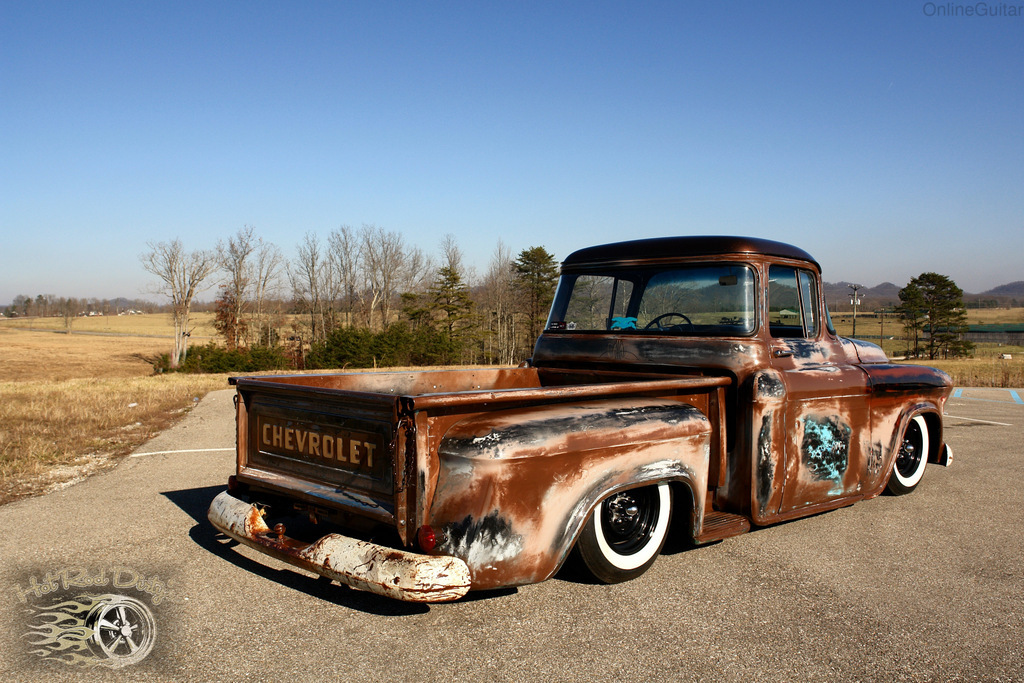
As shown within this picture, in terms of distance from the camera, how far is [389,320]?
54750mm

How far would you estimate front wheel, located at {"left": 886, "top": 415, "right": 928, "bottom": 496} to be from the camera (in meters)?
5.65

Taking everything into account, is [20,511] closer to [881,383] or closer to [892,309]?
[881,383]

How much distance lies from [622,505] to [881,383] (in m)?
2.45

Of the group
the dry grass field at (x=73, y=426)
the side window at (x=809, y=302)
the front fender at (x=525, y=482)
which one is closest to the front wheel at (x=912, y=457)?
the side window at (x=809, y=302)

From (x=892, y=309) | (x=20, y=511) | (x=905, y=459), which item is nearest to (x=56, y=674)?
(x=20, y=511)

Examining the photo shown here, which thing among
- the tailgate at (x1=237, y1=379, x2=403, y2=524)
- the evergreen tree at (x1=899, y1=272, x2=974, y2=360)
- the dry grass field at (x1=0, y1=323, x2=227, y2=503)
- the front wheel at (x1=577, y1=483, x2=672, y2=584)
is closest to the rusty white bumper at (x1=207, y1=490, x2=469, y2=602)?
the tailgate at (x1=237, y1=379, x2=403, y2=524)

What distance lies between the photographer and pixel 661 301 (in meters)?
4.80

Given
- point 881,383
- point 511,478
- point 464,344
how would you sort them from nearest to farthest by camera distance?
point 511,478 → point 881,383 → point 464,344

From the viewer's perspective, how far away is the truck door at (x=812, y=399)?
4168 mm

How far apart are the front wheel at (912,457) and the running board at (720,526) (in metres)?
2.45

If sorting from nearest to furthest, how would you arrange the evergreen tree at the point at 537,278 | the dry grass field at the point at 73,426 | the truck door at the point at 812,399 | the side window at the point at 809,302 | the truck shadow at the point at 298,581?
1. the truck shadow at the point at 298,581
2. the truck door at the point at 812,399
3. the side window at the point at 809,302
4. the dry grass field at the point at 73,426
5. the evergreen tree at the point at 537,278

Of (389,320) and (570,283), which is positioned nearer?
(570,283)

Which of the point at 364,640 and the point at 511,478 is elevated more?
the point at 511,478

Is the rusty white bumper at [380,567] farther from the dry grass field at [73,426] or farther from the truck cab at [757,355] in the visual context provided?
the dry grass field at [73,426]
